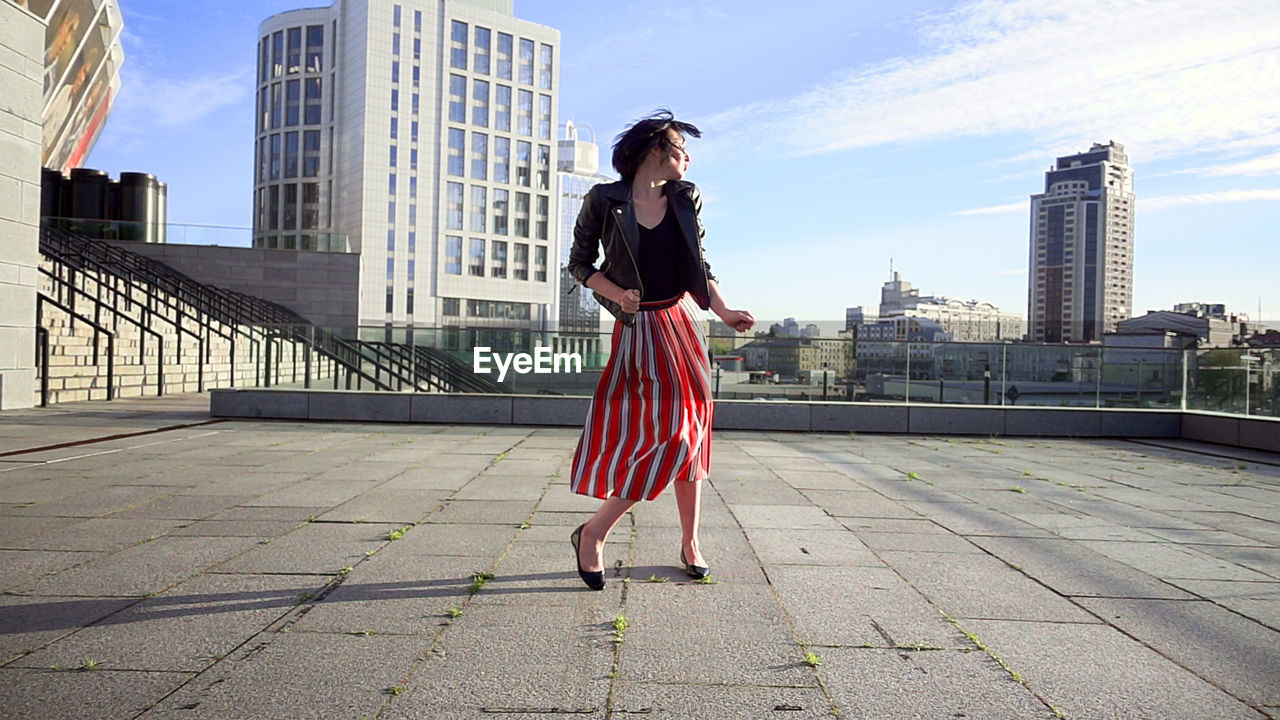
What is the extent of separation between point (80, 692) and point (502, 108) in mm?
63070

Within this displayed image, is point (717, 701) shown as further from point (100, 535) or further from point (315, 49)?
point (315, 49)

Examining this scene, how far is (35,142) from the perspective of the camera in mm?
12383

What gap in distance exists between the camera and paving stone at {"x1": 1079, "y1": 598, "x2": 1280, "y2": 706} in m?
2.35

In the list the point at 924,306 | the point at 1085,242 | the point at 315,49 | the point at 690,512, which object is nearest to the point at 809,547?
the point at 690,512

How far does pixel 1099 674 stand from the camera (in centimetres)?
238

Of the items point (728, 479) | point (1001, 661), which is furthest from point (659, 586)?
point (728, 479)

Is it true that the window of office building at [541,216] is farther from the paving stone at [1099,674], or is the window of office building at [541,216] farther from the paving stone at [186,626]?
the paving stone at [1099,674]

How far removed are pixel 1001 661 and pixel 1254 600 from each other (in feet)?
4.71

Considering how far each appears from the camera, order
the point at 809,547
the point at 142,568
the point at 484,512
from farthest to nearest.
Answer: the point at 484,512 → the point at 809,547 → the point at 142,568

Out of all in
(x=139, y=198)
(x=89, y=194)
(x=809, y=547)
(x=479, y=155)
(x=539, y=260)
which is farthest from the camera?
(x=539, y=260)

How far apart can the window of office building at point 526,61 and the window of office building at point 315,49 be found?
1334 cm

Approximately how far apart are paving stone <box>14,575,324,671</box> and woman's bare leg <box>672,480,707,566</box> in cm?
133

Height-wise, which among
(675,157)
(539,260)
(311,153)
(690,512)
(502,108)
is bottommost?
(690,512)

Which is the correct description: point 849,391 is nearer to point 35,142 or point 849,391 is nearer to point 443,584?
point 443,584
